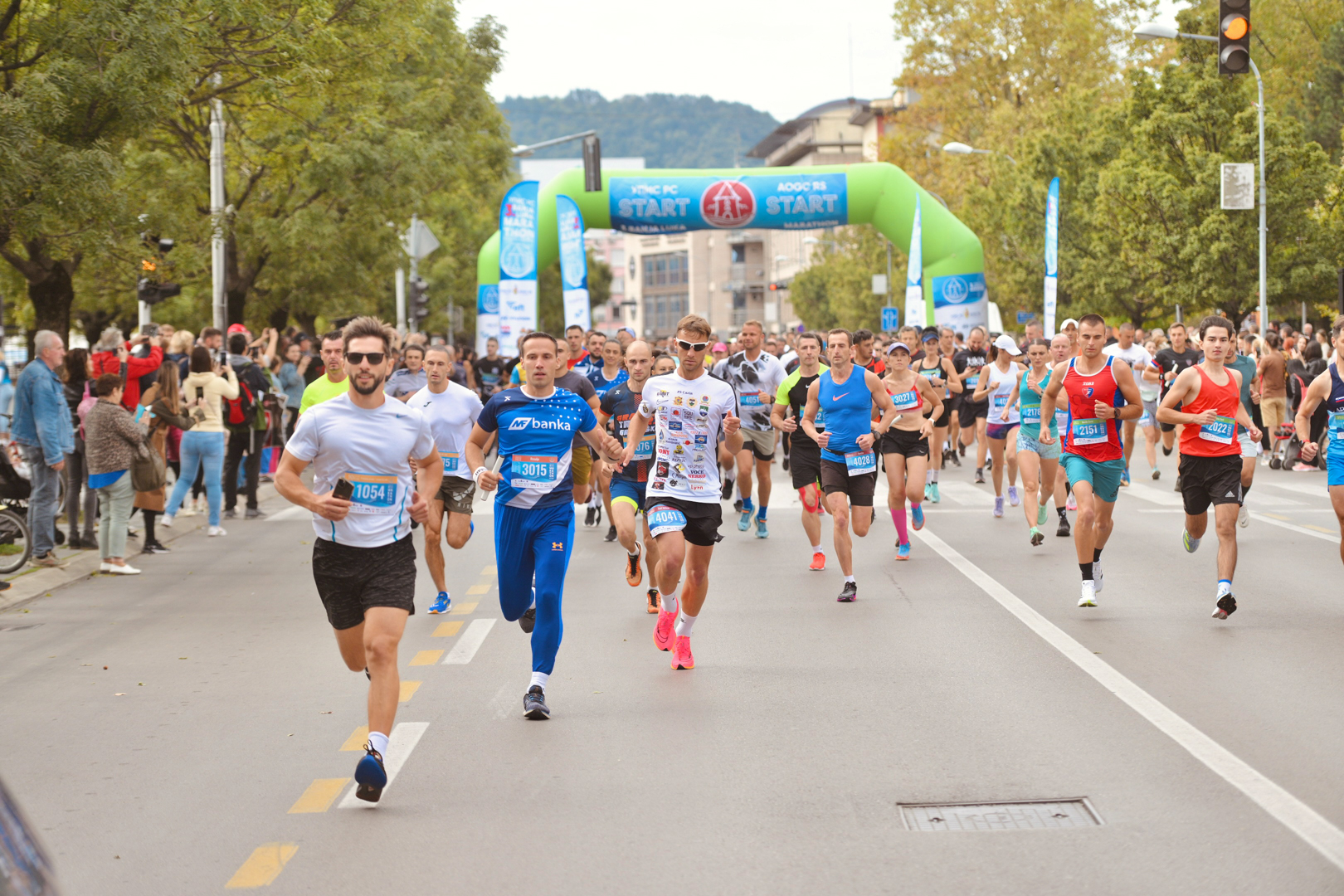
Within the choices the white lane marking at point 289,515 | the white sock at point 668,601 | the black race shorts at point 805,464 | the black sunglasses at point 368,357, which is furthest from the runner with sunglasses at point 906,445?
the black sunglasses at point 368,357

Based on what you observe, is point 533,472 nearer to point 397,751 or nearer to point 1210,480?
point 397,751

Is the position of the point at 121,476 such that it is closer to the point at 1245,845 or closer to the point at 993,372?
the point at 993,372

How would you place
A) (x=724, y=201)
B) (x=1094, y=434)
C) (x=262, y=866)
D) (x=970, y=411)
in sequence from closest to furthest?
(x=262, y=866), (x=1094, y=434), (x=970, y=411), (x=724, y=201)

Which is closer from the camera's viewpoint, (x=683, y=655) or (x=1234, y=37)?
(x=683, y=655)

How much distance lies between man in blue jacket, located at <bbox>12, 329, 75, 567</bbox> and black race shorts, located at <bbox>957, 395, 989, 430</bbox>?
1193 cm

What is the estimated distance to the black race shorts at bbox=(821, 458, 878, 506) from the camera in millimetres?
11414

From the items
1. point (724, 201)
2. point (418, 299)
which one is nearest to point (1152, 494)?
point (724, 201)

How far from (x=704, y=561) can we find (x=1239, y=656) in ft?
9.44

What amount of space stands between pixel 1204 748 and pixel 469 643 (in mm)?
4502

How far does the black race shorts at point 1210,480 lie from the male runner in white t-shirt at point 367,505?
567 cm

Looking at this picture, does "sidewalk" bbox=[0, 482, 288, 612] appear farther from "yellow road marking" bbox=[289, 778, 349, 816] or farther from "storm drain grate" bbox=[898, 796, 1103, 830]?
"storm drain grate" bbox=[898, 796, 1103, 830]

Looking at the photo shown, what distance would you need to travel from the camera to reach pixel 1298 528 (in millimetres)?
14719

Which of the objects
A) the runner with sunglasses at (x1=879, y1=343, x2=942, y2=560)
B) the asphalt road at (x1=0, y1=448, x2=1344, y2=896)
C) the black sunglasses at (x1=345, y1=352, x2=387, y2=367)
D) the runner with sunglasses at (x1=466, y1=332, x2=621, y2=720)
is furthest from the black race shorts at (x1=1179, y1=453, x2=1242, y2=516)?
the black sunglasses at (x1=345, y1=352, x2=387, y2=367)

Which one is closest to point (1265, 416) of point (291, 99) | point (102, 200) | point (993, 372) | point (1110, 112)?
point (993, 372)
